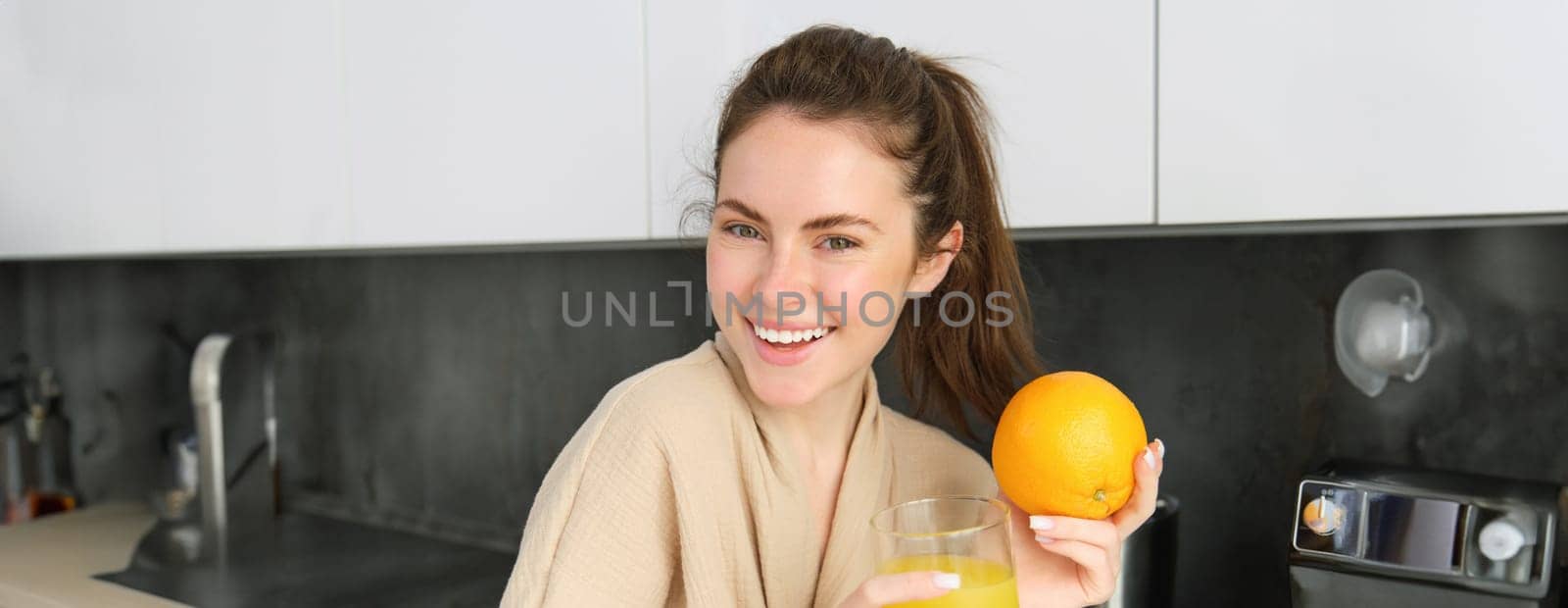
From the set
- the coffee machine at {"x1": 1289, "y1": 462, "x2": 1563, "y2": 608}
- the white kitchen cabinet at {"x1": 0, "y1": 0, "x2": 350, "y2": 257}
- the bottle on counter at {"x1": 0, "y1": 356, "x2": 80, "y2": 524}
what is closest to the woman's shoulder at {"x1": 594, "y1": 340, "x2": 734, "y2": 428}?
the coffee machine at {"x1": 1289, "y1": 462, "x2": 1563, "y2": 608}

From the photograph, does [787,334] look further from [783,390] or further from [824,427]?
[824,427]

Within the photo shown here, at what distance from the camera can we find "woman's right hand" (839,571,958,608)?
68 centimetres

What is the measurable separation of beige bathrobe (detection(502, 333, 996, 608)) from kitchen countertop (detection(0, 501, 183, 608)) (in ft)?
3.58

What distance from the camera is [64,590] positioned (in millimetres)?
1824

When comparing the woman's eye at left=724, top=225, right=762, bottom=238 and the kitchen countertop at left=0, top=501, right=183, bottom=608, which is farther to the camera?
Answer: the kitchen countertop at left=0, top=501, right=183, bottom=608

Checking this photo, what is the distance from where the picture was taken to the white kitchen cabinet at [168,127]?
1630 millimetres

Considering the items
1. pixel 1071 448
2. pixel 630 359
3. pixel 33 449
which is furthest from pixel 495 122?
pixel 33 449

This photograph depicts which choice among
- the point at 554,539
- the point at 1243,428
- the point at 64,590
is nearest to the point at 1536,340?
the point at 1243,428

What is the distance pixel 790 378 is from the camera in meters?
0.92

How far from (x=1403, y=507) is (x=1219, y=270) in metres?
0.41

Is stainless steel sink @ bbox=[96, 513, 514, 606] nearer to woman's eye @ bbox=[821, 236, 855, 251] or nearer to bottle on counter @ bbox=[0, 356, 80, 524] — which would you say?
bottle on counter @ bbox=[0, 356, 80, 524]

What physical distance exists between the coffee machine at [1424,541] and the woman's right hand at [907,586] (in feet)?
1.60

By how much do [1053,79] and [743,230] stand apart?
334 millimetres

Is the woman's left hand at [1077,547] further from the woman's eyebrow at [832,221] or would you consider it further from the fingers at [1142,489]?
the woman's eyebrow at [832,221]
